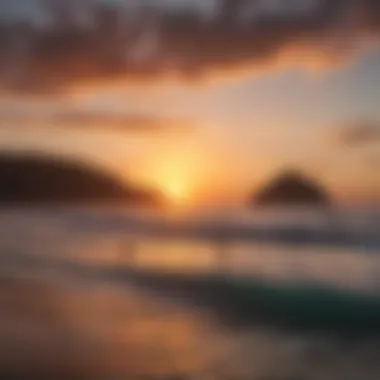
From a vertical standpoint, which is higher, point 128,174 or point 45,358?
point 128,174

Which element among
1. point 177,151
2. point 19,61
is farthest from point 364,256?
point 19,61

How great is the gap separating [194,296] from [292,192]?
25 centimetres

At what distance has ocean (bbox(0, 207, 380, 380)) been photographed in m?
1.55

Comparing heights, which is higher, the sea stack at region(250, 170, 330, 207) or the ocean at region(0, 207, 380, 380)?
the sea stack at region(250, 170, 330, 207)

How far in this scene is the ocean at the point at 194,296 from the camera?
5.08 feet

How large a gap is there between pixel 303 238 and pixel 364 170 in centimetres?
16

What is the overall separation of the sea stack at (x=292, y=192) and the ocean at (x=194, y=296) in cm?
2

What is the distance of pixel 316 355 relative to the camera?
1542 mm

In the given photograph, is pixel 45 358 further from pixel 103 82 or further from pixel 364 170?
pixel 364 170

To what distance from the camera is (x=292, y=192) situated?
1575 millimetres

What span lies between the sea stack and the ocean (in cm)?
2

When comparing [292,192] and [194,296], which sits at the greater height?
[292,192]

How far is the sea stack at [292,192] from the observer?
62.1 inches

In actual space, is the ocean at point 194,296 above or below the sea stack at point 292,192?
below
